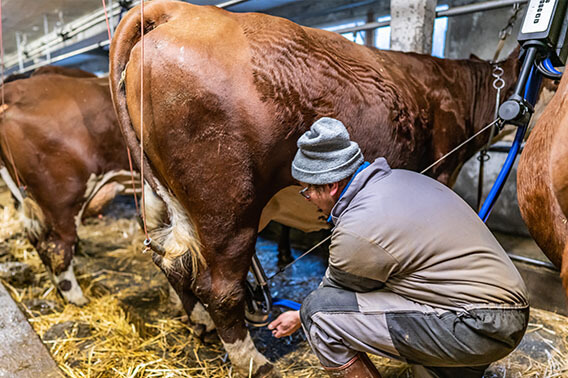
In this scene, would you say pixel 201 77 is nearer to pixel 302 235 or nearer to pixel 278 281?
pixel 278 281

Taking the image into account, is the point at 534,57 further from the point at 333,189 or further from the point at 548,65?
the point at 333,189

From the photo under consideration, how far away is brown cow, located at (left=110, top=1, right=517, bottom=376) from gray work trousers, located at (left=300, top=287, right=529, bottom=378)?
0.60m

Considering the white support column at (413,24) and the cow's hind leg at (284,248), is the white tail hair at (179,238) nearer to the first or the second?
the cow's hind leg at (284,248)

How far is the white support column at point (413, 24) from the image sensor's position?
9.74 feet

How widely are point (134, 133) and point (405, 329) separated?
1.52m

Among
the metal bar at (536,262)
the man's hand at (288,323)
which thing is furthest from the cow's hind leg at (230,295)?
the metal bar at (536,262)

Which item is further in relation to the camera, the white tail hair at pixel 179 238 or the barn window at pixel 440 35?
the barn window at pixel 440 35

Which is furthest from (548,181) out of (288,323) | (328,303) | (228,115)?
(228,115)

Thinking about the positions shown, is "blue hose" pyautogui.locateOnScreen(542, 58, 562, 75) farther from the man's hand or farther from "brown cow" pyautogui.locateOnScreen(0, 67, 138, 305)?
"brown cow" pyautogui.locateOnScreen(0, 67, 138, 305)

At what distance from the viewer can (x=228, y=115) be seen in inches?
68.8

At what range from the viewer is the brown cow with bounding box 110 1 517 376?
173 centimetres

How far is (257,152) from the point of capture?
182cm

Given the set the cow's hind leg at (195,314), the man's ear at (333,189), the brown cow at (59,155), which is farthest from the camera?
the brown cow at (59,155)

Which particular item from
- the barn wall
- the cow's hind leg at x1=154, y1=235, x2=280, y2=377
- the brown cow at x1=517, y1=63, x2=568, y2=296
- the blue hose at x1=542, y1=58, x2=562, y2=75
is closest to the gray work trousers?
the brown cow at x1=517, y1=63, x2=568, y2=296
